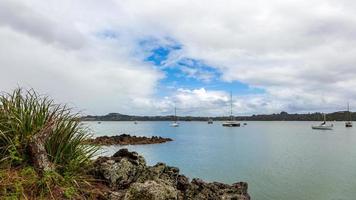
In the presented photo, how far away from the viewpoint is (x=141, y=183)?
7.80m

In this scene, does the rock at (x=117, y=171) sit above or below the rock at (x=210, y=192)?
above

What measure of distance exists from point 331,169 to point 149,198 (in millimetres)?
31667

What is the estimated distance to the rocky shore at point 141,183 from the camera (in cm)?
752

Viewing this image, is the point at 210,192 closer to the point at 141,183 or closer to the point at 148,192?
the point at 141,183

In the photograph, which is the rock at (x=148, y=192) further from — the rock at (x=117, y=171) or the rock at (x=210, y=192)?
the rock at (x=210, y=192)

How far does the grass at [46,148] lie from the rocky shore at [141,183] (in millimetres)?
452

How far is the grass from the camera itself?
269 inches

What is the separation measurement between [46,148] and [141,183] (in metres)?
2.09

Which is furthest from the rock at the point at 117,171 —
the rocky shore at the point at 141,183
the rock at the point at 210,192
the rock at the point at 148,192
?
the rock at the point at 210,192

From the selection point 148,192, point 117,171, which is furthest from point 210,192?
point 148,192

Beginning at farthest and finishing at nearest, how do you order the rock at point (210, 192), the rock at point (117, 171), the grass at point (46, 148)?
the rock at point (210, 192), the rock at point (117, 171), the grass at point (46, 148)

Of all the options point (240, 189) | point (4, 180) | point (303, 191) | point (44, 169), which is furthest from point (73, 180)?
point (303, 191)

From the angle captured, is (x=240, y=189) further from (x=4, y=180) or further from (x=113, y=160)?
(x=4, y=180)

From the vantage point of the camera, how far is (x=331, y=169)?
35062 millimetres
